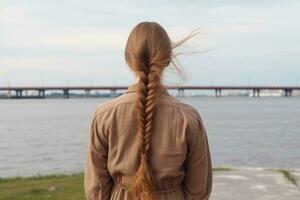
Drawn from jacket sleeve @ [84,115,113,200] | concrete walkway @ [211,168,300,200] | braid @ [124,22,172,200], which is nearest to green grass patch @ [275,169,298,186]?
concrete walkway @ [211,168,300,200]

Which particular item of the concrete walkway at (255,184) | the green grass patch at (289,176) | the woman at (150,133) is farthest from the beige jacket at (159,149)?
the green grass patch at (289,176)

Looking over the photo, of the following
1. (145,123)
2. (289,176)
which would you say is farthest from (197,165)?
(289,176)

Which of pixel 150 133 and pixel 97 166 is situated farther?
pixel 97 166

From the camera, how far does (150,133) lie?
2.90 m

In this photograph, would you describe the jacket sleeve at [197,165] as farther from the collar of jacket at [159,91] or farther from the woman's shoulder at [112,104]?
the woman's shoulder at [112,104]

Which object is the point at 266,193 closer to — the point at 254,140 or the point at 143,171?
the point at 143,171

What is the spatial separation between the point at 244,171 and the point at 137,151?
860cm

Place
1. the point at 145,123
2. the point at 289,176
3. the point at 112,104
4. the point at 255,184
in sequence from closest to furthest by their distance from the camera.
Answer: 1. the point at 145,123
2. the point at 112,104
3. the point at 255,184
4. the point at 289,176

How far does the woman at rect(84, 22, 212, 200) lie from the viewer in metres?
2.92

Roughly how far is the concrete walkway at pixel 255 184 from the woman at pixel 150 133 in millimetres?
5651

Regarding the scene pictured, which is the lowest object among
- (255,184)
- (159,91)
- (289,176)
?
(289,176)

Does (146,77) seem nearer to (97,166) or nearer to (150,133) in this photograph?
(150,133)

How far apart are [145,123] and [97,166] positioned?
35 centimetres

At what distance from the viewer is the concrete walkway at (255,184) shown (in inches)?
343
